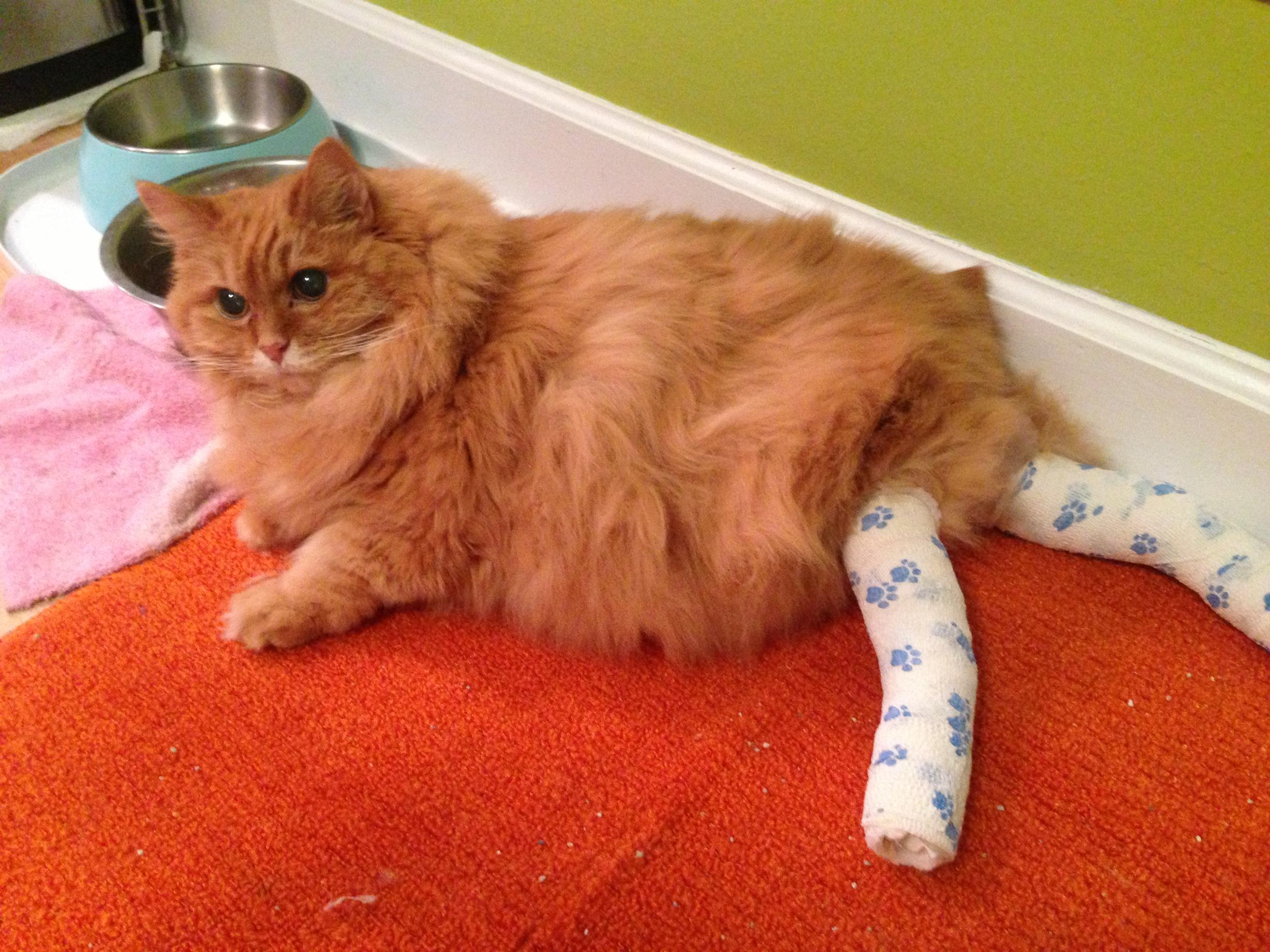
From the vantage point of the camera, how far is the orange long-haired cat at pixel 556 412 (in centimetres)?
109

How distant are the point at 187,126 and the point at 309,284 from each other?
1.43m

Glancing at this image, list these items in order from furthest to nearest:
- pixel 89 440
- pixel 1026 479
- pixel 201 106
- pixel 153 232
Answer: pixel 201 106, pixel 153 232, pixel 89 440, pixel 1026 479

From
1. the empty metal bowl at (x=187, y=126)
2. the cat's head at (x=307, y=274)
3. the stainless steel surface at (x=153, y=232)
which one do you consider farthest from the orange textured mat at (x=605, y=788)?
the empty metal bowl at (x=187, y=126)

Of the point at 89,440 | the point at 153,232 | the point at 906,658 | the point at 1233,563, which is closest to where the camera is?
the point at 906,658

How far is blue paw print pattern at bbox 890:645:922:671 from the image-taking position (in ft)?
3.37

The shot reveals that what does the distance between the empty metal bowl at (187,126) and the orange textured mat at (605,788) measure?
3.27 ft

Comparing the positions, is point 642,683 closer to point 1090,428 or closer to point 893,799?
point 893,799

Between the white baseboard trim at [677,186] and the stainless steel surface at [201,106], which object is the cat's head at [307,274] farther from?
the stainless steel surface at [201,106]

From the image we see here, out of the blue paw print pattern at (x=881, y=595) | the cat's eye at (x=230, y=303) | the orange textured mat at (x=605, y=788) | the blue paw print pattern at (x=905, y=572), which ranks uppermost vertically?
the cat's eye at (x=230, y=303)

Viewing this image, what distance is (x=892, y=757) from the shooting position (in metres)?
0.96

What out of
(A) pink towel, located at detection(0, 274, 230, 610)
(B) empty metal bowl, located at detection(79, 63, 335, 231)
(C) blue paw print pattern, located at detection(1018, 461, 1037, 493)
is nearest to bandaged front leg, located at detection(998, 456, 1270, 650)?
(C) blue paw print pattern, located at detection(1018, 461, 1037, 493)

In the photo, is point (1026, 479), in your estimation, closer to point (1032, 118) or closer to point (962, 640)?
point (962, 640)

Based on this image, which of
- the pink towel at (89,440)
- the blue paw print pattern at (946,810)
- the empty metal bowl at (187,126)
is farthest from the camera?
the empty metal bowl at (187,126)


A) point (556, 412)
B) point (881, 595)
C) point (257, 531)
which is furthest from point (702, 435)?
point (257, 531)
